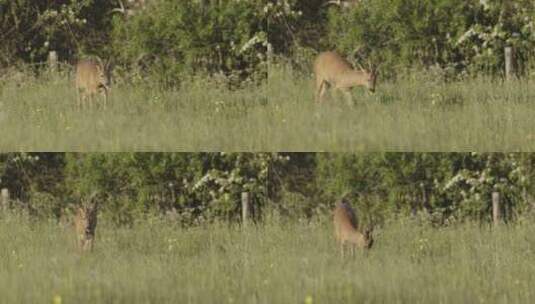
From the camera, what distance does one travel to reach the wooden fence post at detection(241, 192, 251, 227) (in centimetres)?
1323

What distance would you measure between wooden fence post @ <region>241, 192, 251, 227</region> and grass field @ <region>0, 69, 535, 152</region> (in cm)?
81

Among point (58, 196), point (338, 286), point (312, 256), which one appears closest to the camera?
point (338, 286)

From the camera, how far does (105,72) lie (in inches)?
528

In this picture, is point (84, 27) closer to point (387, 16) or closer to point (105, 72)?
point (105, 72)

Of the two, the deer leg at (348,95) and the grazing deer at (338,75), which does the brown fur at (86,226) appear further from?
the deer leg at (348,95)

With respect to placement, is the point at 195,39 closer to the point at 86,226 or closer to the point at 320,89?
the point at 320,89

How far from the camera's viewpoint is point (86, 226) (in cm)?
1284

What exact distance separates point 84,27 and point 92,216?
1.97 metres

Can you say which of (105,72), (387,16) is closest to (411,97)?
(387,16)

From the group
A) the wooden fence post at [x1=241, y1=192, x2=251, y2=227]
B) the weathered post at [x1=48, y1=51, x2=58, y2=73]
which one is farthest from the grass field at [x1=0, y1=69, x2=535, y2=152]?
the wooden fence post at [x1=241, y1=192, x2=251, y2=227]

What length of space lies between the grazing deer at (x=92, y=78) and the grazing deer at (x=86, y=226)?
106 cm

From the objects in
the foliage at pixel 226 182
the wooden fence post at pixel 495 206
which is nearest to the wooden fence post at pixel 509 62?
the foliage at pixel 226 182

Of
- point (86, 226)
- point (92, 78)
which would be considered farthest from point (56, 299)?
point (92, 78)

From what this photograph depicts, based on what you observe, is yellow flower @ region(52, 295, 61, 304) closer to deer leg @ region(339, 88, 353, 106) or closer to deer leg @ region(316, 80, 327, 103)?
deer leg @ region(316, 80, 327, 103)
